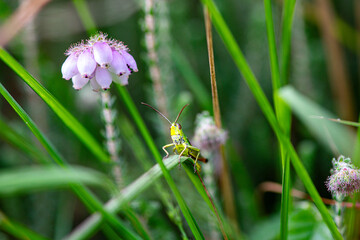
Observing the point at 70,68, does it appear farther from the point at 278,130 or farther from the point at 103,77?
the point at 278,130

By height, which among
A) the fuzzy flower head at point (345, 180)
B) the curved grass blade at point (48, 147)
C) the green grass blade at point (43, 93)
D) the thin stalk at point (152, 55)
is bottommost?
the fuzzy flower head at point (345, 180)

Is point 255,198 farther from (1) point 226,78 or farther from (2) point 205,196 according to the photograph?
(2) point 205,196

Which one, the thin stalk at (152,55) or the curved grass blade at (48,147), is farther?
the thin stalk at (152,55)

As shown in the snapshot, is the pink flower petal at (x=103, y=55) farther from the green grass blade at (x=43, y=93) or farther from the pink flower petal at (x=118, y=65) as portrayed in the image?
the green grass blade at (x=43, y=93)

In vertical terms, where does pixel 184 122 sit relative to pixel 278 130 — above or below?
above

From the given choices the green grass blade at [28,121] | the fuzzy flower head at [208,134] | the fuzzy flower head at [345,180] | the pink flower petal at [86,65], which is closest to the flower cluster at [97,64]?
the pink flower petal at [86,65]

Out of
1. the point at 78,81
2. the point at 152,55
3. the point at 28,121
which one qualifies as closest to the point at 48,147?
the point at 28,121

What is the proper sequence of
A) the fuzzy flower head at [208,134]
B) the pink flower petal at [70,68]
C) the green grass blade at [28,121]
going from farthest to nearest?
the fuzzy flower head at [208,134] → the pink flower petal at [70,68] → the green grass blade at [28,121]
